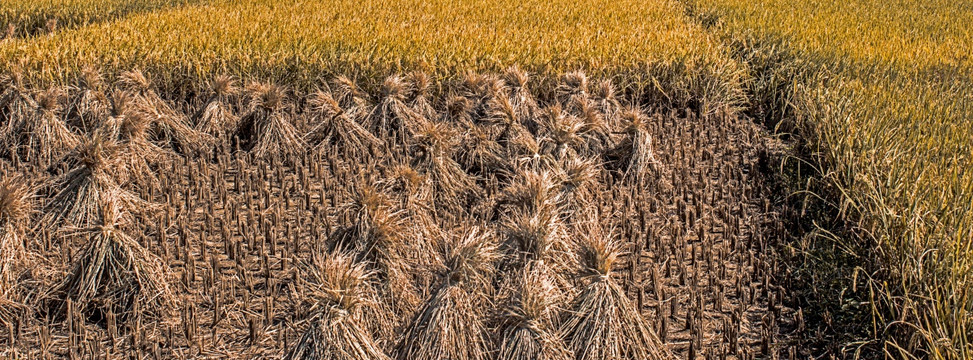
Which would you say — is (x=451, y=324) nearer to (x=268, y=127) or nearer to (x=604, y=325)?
(x=604, y=325)

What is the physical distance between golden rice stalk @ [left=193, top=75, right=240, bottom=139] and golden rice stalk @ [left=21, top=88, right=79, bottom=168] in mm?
728

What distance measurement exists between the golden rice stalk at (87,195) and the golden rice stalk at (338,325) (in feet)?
4.98

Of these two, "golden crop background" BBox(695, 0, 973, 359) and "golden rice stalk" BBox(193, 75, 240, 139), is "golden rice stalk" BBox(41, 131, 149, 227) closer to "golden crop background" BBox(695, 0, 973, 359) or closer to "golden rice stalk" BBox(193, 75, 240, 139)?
"golden rice stalk" BBox(193, 75, 240, 139)

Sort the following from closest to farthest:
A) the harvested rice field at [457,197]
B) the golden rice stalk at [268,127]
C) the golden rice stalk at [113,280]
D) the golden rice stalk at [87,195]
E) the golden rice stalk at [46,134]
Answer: the harvested rice field at [457,197]
the golden rice stalk at [113,280]
the golden rice stalk at [87,195]
the golden rice stalk at [46,134]
the golden rice stalk at [268,127]

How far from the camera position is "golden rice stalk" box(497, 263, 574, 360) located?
2.98m

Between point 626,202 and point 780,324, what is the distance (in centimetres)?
142

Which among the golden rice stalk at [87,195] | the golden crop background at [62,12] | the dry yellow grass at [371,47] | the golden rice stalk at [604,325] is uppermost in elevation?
the golden rice stalk at [604,325]

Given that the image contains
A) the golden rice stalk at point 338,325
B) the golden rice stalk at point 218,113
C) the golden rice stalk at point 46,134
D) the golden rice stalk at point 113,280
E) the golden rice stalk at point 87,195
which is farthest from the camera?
the golden rice stalk at point 218,113

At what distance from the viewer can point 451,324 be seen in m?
3.07

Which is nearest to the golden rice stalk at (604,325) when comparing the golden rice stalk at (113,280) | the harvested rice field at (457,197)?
the harvested rice field at (457,197)

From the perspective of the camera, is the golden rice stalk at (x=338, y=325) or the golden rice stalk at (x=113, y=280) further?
the golden rice stalk at (x=113, y=280)

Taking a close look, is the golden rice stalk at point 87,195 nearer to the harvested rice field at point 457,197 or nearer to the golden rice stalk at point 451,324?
the harvested rice field at point 457,197

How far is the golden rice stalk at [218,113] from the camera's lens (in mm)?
5723

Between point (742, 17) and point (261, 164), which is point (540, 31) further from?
point (261, 164)
